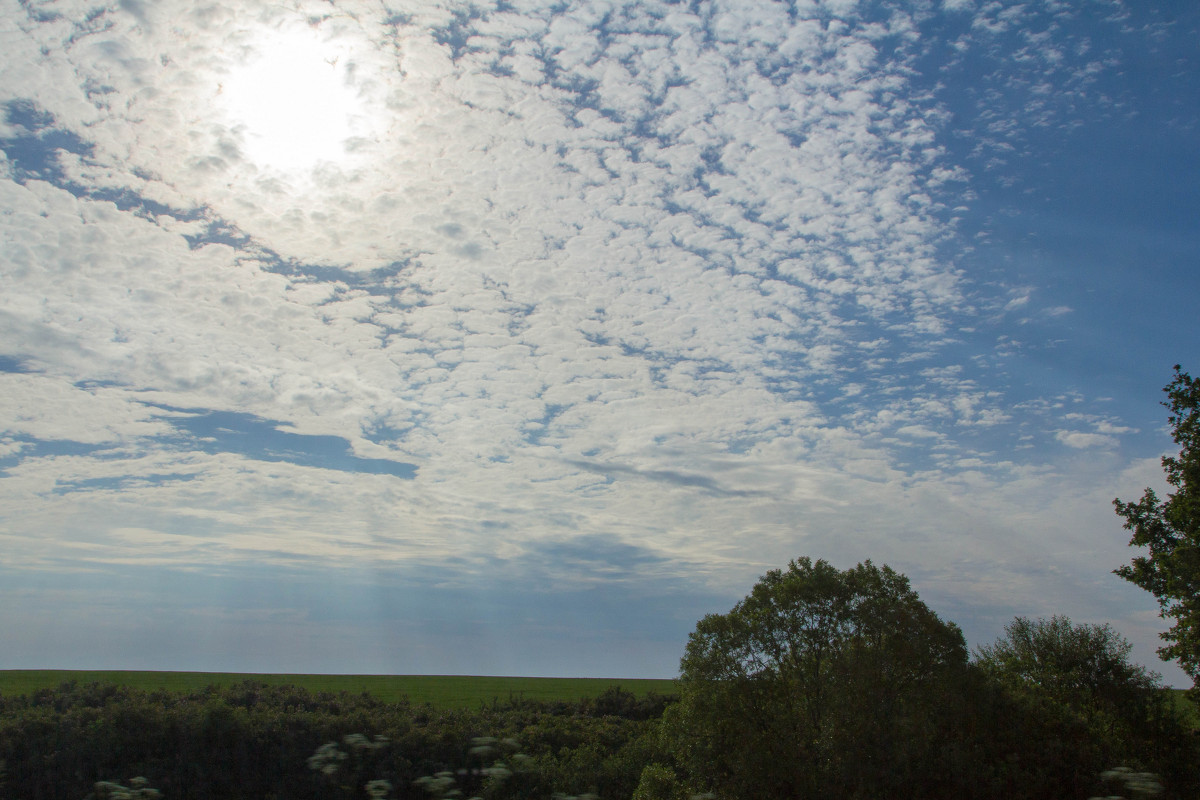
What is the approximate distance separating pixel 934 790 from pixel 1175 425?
59.7 ft

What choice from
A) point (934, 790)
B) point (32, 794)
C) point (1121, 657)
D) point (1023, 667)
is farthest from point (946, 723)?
point (32, 794)

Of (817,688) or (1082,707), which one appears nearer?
(817,688)

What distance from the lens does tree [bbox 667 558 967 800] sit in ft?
61.1

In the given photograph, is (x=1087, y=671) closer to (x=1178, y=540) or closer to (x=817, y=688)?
(x=1178, y=540)

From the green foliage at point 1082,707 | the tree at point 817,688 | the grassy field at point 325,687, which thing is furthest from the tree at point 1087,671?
the grassy field at point 325,687

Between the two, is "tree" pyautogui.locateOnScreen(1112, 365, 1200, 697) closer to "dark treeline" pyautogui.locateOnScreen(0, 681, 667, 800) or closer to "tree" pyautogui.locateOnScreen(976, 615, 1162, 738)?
"tree" pyautogui.locateOnScreen(976, 615, 1162, 738)

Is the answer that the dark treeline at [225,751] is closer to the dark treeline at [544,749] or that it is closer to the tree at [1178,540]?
the dark treeline at [544,749]

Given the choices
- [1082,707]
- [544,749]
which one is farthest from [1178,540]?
[544,749]

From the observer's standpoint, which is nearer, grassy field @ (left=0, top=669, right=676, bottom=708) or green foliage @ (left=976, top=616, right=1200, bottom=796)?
green foliage @ (left=976, top=616, right=1200, bottom=796)

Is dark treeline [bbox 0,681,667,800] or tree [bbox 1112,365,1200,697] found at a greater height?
tree [bbox 1112,365,1200,697]

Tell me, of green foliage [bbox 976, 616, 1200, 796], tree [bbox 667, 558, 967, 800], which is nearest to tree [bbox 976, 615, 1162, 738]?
green foliage [bbox 976, 616, 1200, 796]

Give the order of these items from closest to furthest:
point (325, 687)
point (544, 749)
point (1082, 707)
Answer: point (1082, 707), point (544, 749), point (325, 687)

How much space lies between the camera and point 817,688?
21.2 metres

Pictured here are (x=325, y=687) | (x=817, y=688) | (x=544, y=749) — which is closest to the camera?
(x=817, y=688)
